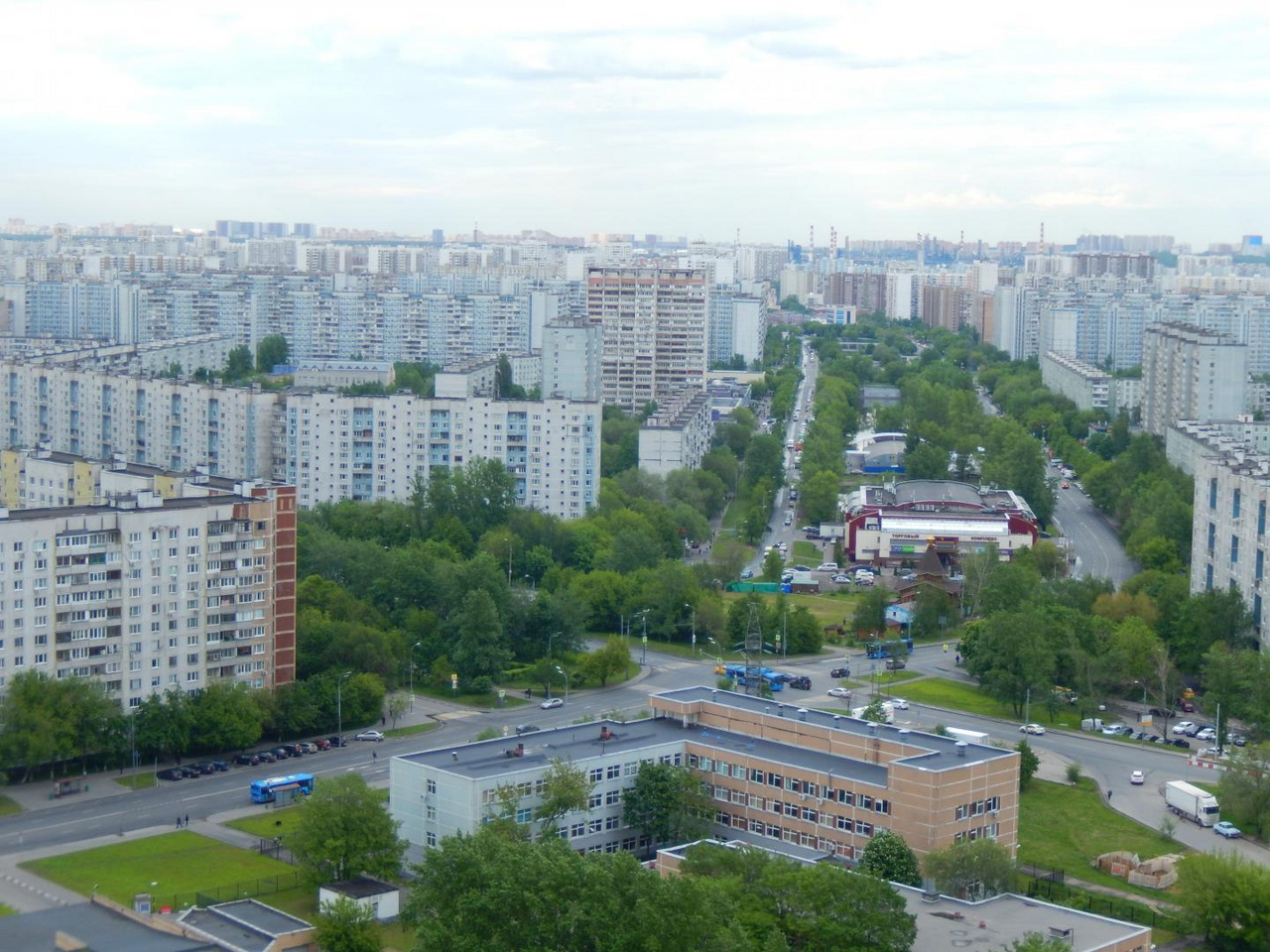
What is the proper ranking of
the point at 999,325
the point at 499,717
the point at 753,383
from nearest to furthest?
the point at 499,717 < the point at 753,383 < the point at 999,325

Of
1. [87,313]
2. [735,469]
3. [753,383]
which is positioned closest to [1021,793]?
[735,469]

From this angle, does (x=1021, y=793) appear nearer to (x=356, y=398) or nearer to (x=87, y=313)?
(x=356, y=398)

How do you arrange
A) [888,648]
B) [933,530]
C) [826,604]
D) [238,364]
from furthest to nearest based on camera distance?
[238,364]
[933,530]
[826,604]
[888,648]

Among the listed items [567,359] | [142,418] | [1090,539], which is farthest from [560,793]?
[567,359]

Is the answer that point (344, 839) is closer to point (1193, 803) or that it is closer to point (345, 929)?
point (345, 929)

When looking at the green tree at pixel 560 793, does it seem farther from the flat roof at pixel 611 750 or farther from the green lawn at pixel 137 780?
the green lawn at pixel 137 780

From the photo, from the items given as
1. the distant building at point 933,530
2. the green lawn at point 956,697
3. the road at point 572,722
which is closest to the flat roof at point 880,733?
the road at point 572,722
